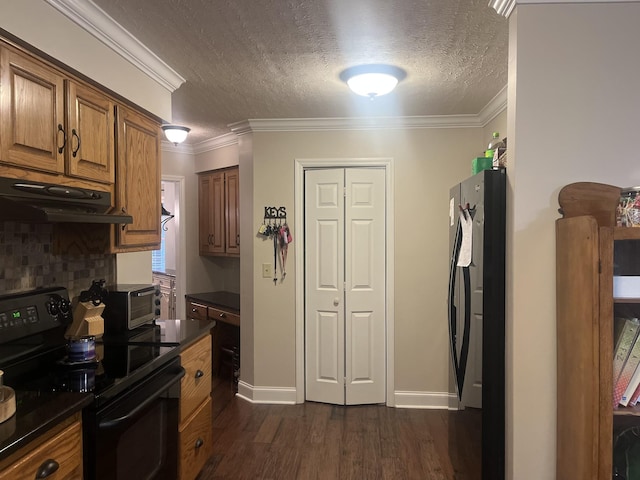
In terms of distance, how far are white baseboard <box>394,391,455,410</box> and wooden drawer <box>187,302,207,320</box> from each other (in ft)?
6.89

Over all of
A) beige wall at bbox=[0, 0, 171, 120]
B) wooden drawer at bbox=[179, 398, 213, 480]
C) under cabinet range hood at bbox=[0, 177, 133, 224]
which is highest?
beige wall at bbox=[0, 0, 171, 120]

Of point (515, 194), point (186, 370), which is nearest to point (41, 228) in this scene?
point (186, 370)

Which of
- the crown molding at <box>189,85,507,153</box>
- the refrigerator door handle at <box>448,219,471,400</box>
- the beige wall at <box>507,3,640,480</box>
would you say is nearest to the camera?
the beige wall at <box>507,3,640,480</box>

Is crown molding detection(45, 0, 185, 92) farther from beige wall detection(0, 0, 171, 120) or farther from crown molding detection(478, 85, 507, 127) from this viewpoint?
crown molding detection(478, 85, 507, 127)

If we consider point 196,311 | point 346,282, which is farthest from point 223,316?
point 346,282

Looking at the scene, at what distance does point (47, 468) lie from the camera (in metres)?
1.28

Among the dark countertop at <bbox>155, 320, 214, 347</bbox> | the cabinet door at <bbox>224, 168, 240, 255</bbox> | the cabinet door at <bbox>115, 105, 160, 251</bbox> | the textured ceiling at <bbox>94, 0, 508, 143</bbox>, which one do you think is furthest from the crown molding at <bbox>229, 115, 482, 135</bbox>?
the dark countertop at <bbox>155, 320, 214, 347</bbox>

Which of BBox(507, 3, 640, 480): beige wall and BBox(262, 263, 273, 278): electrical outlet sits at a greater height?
BBox(507, 3, 640, 480): beige wall

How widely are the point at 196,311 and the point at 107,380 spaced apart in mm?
3110

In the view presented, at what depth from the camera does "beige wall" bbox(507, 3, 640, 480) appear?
170cm

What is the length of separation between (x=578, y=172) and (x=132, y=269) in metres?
2.35

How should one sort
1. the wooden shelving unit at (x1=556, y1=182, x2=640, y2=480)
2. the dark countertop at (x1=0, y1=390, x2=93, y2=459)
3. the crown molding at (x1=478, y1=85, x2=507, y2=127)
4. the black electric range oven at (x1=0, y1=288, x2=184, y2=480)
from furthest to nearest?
the crown molding at (x1=478, y1=85, x2=507, y2=127) < the black electric range oven at (x1=0, y1=288, x2=184, y2=480) < the wooden shelving unit at (x1=556, y1=182, x2=640, y2=480) < the dark countertop at (x1=0, y1=390, x2=93, y2=459)

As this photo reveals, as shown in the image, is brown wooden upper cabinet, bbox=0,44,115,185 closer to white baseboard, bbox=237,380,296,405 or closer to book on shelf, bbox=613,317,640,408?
book on shelf, bbox=613,317,640,408

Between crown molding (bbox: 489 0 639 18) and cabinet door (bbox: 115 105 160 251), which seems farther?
cabinet door (bbox: 115 105 160 251)
